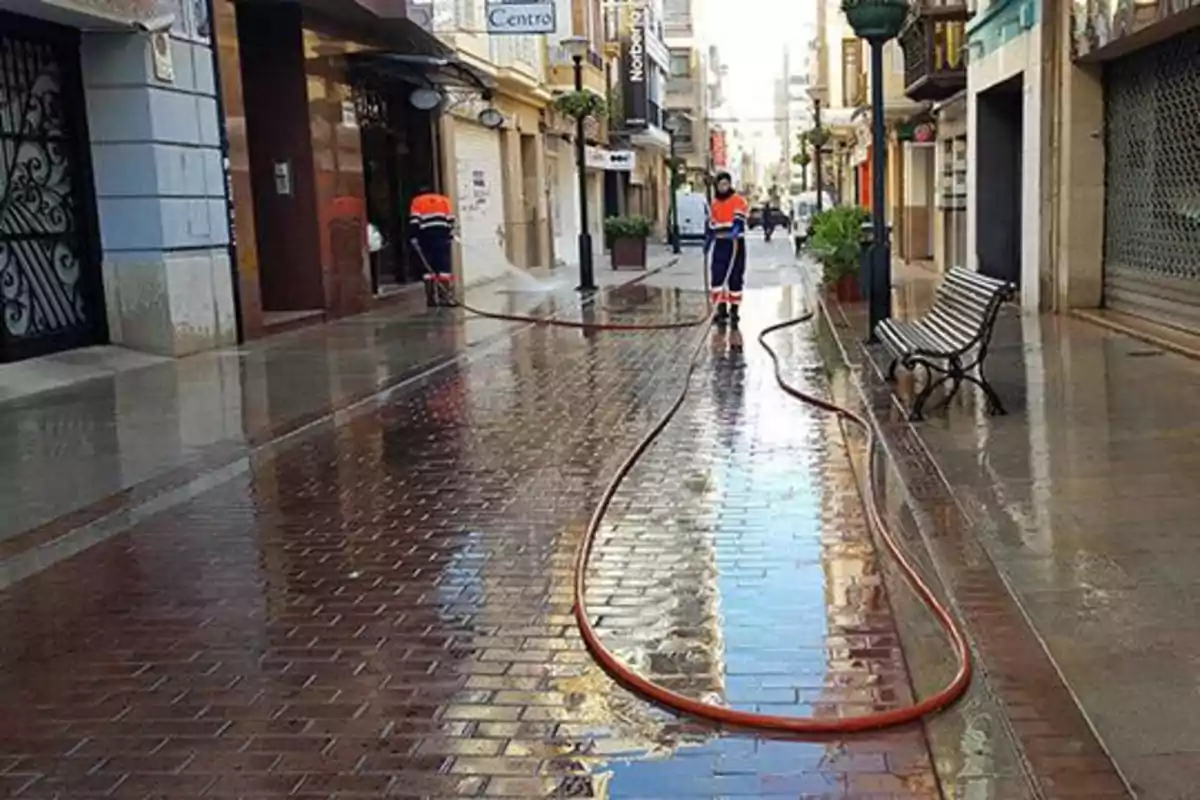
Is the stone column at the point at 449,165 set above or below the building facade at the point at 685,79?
below

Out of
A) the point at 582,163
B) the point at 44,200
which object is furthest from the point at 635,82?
the point at 44,200

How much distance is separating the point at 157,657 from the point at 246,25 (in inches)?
574

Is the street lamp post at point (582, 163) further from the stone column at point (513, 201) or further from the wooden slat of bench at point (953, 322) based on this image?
the wooden slat of bench at point (953, 322)

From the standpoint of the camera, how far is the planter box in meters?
31.7

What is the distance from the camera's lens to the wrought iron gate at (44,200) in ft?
42.6

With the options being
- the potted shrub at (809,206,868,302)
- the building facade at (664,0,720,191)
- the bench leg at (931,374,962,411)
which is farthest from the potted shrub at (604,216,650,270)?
the building facade at (664,0,720,191)

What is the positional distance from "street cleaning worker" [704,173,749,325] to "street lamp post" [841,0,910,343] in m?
2.38

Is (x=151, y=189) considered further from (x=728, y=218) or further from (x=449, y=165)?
(x=449, y=165)

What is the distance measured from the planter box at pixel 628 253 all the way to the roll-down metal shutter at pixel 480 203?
361 cm

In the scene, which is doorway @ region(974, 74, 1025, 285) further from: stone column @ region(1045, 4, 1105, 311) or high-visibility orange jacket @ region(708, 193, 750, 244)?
high-visibility orange jacket @ region(708, 193, 750, 244)

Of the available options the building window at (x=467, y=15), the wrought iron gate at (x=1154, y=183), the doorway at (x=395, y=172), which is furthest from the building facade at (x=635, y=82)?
the wrought iron gate at (x=1154, y=183)

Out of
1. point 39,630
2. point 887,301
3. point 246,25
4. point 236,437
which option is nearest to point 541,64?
point 246,25

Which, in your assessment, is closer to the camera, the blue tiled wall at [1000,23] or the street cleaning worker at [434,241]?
the blue tiled wall at [1000,23]

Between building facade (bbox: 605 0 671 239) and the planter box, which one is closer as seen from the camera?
the planter box
